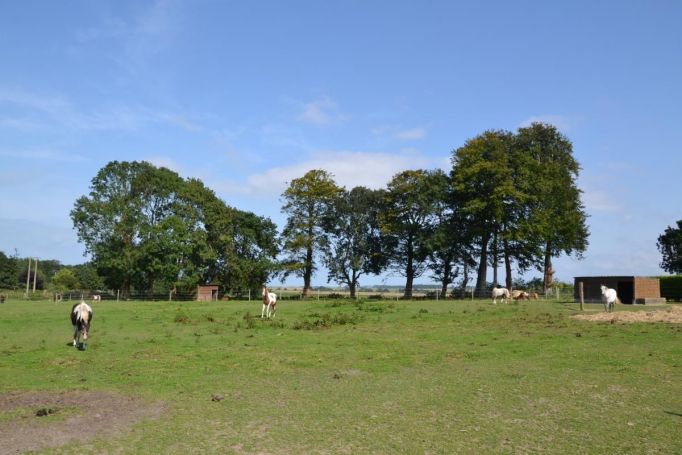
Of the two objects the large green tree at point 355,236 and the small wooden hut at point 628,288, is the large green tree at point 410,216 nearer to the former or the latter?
the large green tree at point 355,236

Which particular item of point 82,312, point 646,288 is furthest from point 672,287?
point 82,312

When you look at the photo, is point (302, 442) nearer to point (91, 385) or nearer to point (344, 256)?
point (91, 385)

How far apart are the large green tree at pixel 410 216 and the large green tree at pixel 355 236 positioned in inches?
67.3

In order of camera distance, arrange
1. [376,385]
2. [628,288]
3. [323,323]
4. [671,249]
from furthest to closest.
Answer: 1. [671,249]
2. [628,288]
3. [323,323]
4. [376,385]

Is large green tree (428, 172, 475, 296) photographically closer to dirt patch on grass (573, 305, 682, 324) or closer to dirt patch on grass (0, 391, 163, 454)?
dirt patch on grass (573, 305, 682, 324)

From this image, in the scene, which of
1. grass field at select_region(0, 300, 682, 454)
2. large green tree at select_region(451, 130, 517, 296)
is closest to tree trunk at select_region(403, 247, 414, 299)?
large green tree at select_region(451, 130, 517, 296)

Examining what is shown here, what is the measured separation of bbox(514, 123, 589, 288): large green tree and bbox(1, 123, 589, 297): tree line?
0.12m

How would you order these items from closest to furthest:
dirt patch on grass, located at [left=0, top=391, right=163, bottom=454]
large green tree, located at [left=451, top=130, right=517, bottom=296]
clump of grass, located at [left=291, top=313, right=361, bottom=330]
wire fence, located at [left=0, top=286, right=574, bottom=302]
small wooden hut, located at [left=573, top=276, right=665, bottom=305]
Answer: dirt patch on grass, located at [left=0, top=391, right=163, bottom=454], clump of grass, located at [left=291, top=313, right=361, bottom=330], small wooden hut, located at [left=573, top=276, right=665, bottom=305], large green tree, located at [left=451, top=130, right=517, bottom=296], wire fence, located at [left=0, top=286, right=574, bottom=302]

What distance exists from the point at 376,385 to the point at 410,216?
167 ft

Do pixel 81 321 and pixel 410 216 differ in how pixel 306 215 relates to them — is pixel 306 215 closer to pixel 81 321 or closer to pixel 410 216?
pixel 410 216

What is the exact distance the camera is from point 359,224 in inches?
2603

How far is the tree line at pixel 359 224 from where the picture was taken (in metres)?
56.1

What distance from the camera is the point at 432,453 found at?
828 centimetres

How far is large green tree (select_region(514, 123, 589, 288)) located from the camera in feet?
180
